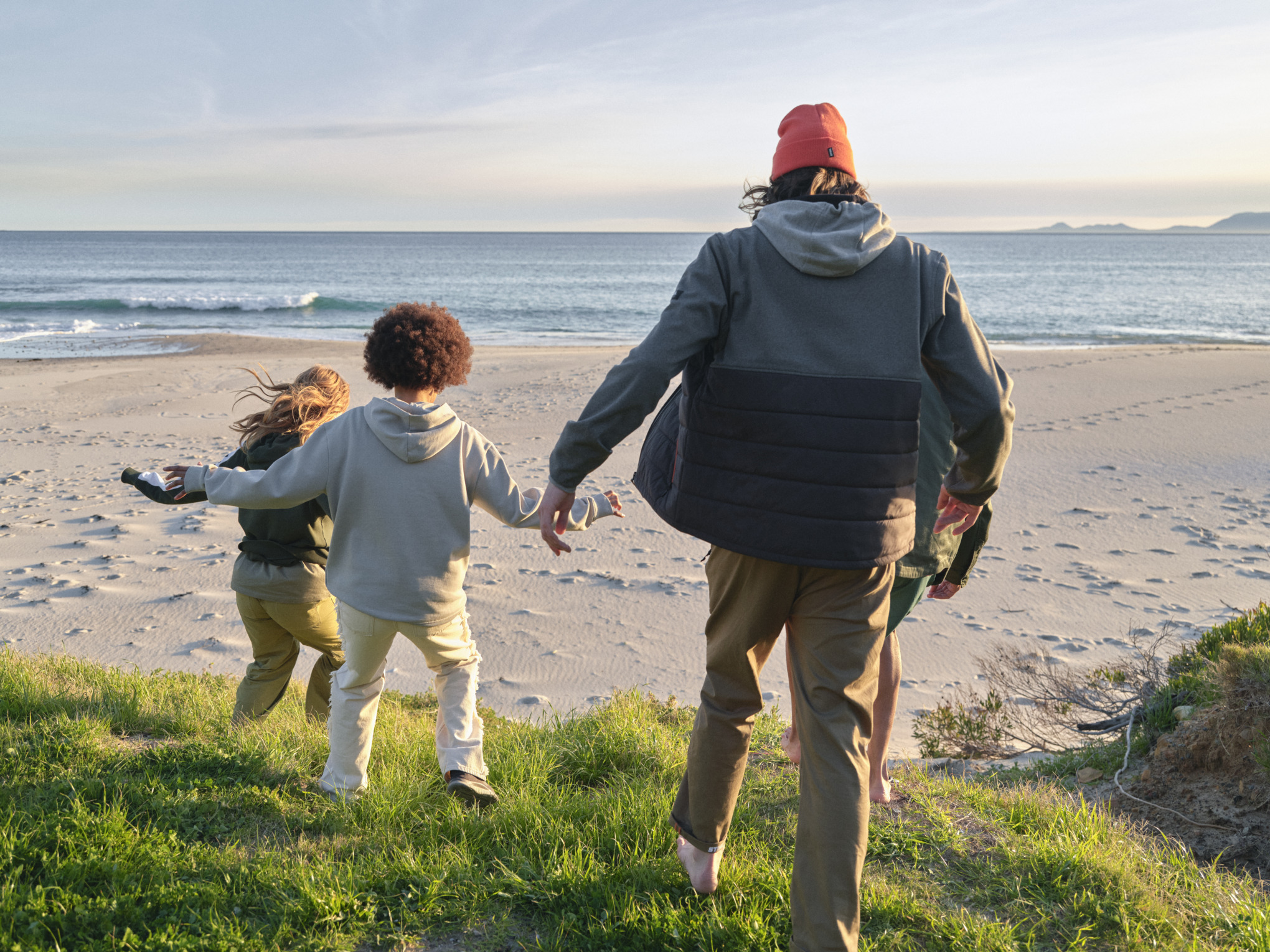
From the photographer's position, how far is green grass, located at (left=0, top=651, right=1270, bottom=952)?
7.16 ft

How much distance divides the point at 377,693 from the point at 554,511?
1.09 meters

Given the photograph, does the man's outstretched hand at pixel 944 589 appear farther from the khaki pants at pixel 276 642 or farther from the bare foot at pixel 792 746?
the khaki pants at pixel 276 642

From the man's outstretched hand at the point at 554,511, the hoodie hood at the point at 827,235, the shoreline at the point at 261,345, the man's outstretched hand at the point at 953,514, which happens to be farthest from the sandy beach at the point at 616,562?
the shoreline at the point at 261,345

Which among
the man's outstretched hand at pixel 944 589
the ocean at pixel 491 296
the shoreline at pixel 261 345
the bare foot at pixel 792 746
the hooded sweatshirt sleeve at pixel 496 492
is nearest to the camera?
the hooded sweatshirt sleeve at pixel 496 492

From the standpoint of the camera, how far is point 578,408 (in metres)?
12.6

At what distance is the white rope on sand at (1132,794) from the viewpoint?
3.01m

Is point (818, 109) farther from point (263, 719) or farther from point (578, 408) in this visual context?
point (578, 408)

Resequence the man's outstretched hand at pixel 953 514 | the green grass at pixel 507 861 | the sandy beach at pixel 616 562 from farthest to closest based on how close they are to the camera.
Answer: the sandy beach at pixel 616 562
the man's outstretched hand at pixel 953 514
the green grass at pixel 507 861

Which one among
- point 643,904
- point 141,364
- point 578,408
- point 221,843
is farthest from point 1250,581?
point 141,364

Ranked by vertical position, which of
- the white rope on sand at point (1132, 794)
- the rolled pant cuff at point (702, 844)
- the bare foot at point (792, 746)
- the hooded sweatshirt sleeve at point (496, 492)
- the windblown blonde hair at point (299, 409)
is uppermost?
the windblown blonde hair at point (299, 409)

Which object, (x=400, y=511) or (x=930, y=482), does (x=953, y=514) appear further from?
(x=400, y=511)

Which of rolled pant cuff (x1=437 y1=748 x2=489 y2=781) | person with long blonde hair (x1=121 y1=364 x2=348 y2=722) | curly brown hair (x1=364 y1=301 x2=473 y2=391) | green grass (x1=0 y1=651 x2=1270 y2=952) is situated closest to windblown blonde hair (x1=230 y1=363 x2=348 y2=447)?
person with long blonde hair (x1=121 y1=364 x2=348 y2=722)

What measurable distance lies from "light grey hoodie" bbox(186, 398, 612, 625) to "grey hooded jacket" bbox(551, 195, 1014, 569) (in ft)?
2.61

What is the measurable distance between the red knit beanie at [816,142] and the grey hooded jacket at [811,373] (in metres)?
0.16
